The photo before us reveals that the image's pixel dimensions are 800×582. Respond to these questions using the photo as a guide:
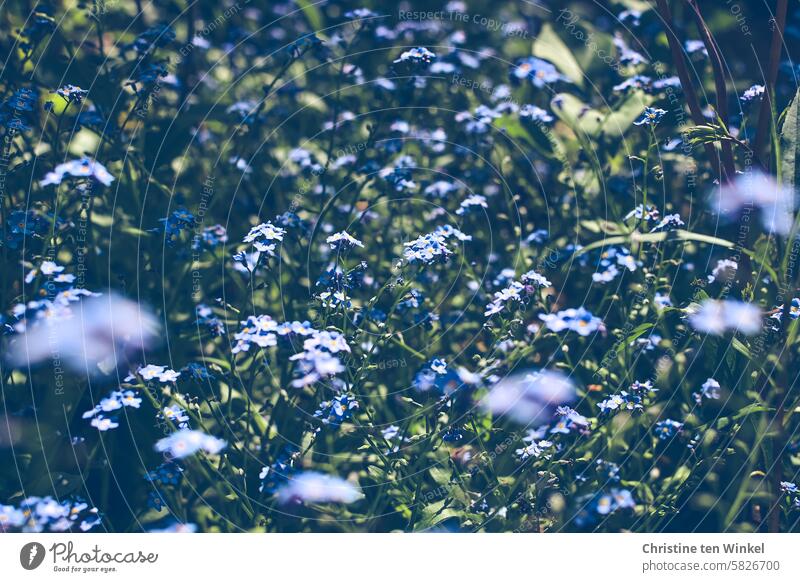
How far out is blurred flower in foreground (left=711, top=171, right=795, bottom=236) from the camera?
2.56 metres

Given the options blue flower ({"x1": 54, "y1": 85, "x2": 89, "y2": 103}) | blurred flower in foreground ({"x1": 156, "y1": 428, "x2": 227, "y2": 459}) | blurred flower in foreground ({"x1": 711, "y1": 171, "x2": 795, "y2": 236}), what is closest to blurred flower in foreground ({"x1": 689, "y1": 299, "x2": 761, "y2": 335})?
blurred flower in foreground ({"x1": 711, "y1": 171, "x2": 795, "y2": 236})

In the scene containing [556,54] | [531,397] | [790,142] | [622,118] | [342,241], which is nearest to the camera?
[342,241]

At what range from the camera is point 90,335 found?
265cm

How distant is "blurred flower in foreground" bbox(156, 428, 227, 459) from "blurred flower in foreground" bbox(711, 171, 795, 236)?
1982mm

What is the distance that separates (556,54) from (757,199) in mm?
1193

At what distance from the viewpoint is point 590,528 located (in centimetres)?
257

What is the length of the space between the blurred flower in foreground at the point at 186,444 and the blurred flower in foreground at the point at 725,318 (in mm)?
1627

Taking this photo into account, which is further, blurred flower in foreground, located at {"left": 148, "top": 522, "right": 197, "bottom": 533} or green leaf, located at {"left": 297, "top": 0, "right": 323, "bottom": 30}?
green leaf, located at {"left": 297, "top": 0, "right": 323, "bottom": 30}

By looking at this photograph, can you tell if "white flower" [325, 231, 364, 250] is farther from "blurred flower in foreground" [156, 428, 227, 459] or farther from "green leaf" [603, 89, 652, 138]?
"green leaf" [603, 89, 652, 138]

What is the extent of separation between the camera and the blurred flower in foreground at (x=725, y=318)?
2516 mm

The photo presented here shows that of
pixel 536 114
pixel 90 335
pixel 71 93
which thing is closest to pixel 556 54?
pixel 536 114

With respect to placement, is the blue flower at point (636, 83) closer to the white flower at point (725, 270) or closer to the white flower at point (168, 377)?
the white flower at point (725, 270)

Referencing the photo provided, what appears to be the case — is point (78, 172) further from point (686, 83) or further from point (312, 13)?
point (686, 83)

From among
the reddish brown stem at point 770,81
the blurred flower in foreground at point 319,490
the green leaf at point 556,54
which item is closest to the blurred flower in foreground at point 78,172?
the blurred flower in foreground at point 319,490
